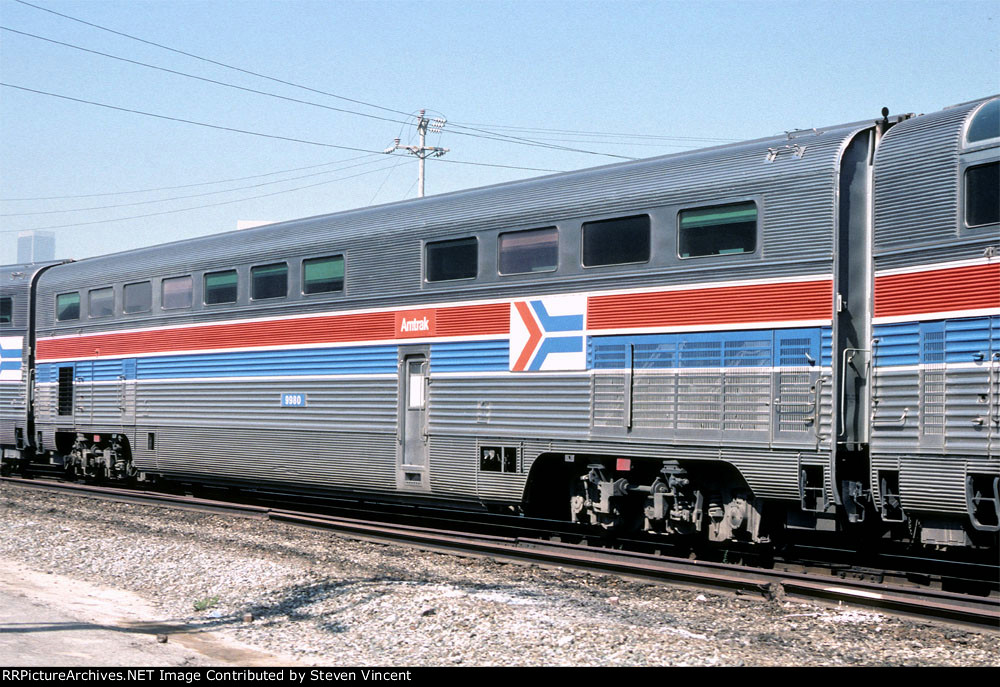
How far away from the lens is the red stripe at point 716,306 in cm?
1007

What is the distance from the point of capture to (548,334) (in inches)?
480

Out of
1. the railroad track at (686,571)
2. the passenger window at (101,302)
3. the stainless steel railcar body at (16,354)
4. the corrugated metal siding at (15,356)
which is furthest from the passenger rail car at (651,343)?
the corrugated metal siding at (15,356)

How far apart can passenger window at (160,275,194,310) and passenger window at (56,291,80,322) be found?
3.06 meters

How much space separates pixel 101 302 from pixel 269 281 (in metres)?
5.19

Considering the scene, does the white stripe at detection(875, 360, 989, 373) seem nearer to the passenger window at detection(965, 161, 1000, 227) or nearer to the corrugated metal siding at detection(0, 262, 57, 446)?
the passenger window at detection(965, 161, 1000, 227)

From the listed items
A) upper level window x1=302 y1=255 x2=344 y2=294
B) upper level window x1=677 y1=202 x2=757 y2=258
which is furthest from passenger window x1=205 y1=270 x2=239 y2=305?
upper level window x1=677 y1=202 x2=757 y2=258

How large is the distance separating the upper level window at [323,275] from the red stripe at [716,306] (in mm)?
4409

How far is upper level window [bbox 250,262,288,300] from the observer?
50.7 feet

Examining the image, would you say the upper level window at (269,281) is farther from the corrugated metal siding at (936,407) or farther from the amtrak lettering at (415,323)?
the corrugated metal siding at (936,407)

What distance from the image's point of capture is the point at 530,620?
8.32m

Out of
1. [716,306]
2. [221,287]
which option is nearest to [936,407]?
[716,306]

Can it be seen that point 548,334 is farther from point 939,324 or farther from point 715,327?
point 939,324

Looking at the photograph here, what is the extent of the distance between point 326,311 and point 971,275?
28.7 feet

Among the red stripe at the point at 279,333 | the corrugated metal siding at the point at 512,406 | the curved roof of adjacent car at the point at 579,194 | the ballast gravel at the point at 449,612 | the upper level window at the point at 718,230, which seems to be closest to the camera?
the ballast gravel at the point at 449,612
